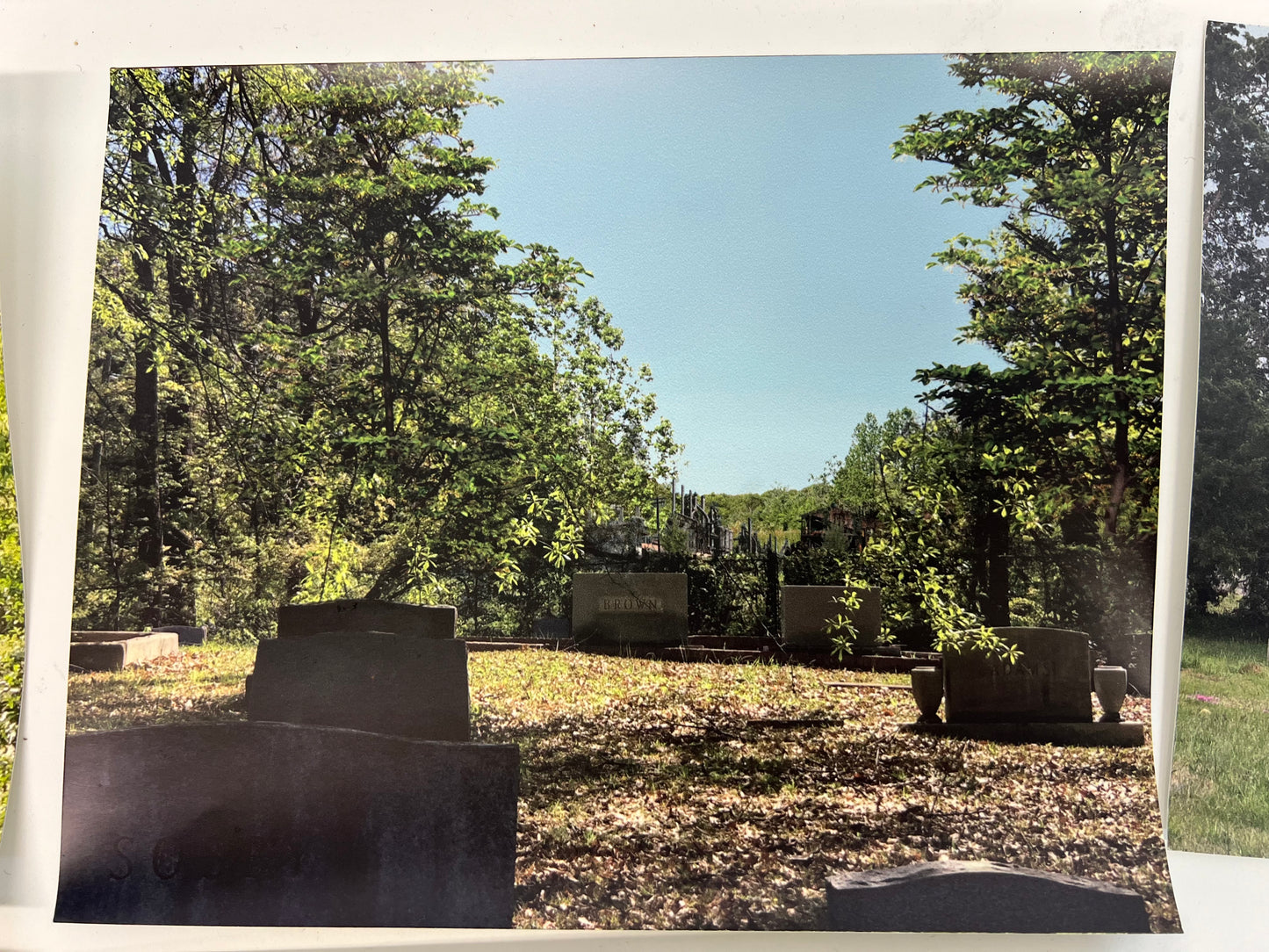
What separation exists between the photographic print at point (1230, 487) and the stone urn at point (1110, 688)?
11.8 inches

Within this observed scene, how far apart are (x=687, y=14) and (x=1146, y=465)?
113 inches

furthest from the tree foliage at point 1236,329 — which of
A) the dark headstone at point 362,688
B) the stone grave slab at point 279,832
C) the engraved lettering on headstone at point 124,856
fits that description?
the engraved lettering on headstone at point 124,856

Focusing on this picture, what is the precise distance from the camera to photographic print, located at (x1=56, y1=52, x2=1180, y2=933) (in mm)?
3684

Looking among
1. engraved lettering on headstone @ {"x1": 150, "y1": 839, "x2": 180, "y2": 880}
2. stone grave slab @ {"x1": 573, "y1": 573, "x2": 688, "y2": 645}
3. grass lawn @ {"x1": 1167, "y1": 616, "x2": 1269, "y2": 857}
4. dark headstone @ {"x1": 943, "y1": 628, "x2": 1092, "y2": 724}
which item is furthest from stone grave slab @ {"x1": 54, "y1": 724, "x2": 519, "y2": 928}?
grass lawn @ {"x1": 1167, "y1": 616, "x2": 1269, "y2": 857}

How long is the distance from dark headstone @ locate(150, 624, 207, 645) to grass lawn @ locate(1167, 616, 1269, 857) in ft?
14.6

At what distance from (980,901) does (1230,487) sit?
6.83ft

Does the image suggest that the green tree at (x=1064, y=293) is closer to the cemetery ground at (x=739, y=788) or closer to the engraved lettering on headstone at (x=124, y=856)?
the cemetery ground at (x=739, y=788)

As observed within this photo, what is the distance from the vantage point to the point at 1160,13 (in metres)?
3.76

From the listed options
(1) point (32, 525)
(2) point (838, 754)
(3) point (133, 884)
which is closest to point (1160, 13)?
(2) point (838, 754)

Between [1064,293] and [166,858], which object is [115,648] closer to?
[166,858]

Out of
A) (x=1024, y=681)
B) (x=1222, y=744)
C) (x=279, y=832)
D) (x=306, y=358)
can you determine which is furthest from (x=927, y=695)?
(x=306, y=358)

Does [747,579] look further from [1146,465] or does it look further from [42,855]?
[42,855]

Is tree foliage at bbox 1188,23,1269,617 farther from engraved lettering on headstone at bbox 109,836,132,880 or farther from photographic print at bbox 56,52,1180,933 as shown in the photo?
engraved lettering on headstone at bbox 109,836,132,880

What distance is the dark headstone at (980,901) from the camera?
3449 millimetres
